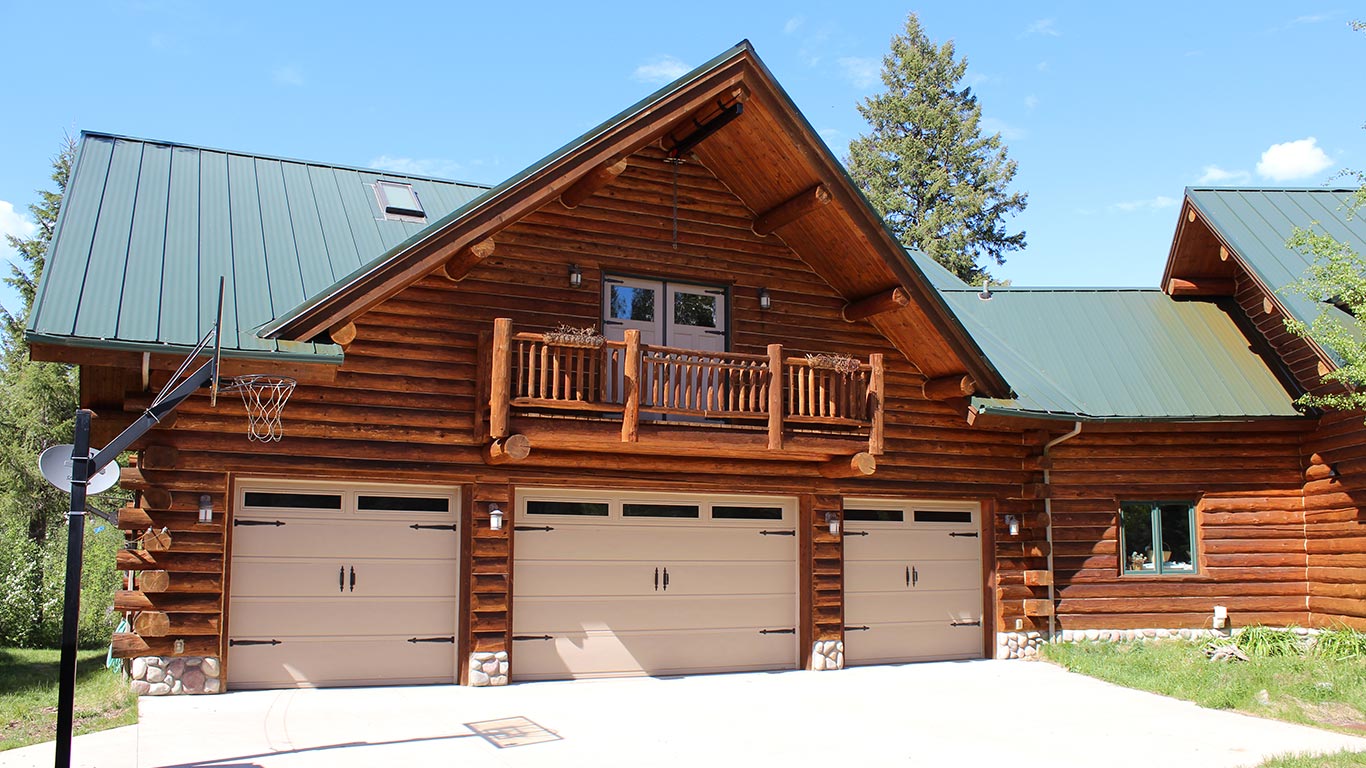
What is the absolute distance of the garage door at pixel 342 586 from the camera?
11227mm

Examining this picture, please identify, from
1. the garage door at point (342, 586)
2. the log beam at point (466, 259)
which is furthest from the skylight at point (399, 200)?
the garage door at point (342, 586)

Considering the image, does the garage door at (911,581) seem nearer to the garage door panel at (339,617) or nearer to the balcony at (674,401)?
the balcony at (674,401)

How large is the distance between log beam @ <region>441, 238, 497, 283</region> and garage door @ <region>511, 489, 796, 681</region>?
2.54 meters

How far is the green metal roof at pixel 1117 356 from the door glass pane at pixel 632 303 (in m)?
4.49

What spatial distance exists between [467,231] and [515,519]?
3258mm

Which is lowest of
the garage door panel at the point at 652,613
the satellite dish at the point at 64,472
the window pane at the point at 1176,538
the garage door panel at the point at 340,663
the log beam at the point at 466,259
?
the garage door panel at the point at 340,663

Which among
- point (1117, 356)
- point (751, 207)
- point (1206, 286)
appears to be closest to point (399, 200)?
point (751, 207)

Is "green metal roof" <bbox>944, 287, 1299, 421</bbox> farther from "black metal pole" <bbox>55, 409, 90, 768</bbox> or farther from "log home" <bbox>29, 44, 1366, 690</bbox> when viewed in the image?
"black metal pole" <bbox>55, 409, 90, 768</bbox>

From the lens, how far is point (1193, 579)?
15.4 meters

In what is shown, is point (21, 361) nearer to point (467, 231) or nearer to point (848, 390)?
point (467, 231)

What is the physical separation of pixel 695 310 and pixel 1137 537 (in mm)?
7258

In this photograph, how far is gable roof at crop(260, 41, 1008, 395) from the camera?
11070mm

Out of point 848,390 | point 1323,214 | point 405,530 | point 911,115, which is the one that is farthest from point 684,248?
point 911,115

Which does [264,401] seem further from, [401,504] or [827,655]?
[827,655]
